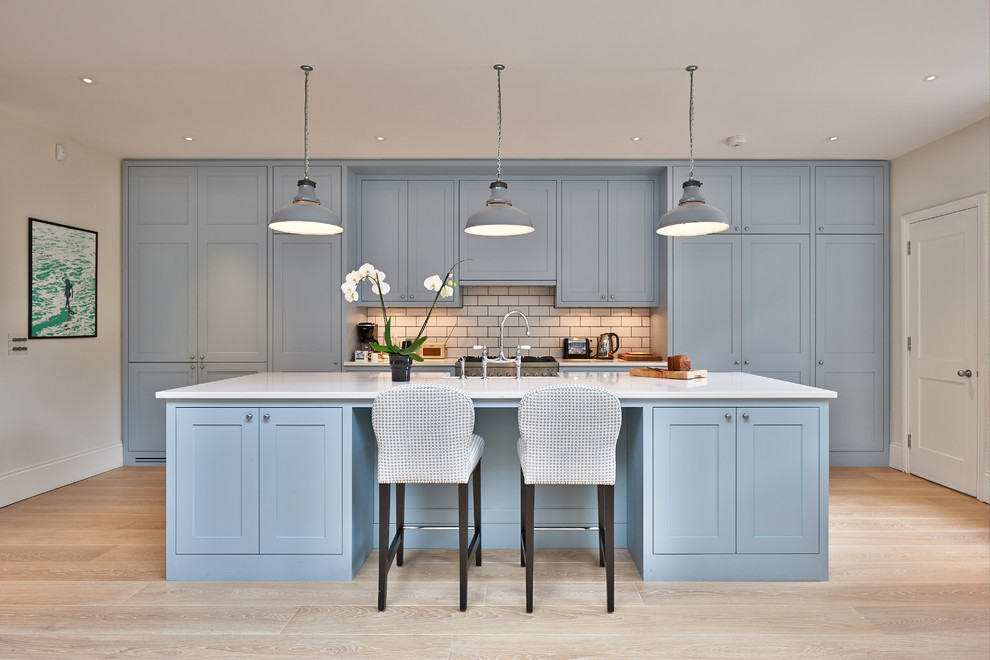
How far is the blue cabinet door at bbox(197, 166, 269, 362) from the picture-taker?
16.2 ft

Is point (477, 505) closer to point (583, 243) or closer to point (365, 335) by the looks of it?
point (365, 335)

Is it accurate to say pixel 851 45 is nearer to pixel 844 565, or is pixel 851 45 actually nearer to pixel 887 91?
pixel 887 91

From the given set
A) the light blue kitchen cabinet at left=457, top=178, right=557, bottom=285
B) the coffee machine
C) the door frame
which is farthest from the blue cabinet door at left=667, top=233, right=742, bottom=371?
the coffee machine

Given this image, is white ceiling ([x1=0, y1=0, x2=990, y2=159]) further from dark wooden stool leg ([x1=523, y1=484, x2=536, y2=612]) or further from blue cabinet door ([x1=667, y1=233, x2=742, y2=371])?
dark wooden stool leg ([x1=523, y1=484, x2=536, y2=612])

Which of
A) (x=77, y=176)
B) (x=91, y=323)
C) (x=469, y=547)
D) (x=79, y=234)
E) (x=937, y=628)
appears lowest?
(x=937, y=628)

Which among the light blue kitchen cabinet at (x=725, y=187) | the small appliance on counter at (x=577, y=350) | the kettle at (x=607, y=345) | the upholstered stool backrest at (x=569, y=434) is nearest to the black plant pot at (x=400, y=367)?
the upholstered stool backrest at (x=569, y=434)

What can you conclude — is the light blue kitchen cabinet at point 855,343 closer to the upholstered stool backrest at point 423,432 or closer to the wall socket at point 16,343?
the upholstered stool backrest at point 423,432

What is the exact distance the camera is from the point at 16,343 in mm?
3936

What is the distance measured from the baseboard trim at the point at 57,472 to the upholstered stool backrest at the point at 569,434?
3740 mm

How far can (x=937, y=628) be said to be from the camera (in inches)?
88.8

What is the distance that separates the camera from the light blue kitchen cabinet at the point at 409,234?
515 cm

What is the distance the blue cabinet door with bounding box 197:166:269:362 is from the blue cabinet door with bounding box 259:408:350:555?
2524 mm

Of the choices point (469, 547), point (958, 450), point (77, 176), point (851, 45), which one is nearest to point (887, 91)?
point (851, 45)

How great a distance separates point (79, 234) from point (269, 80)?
234 cm
